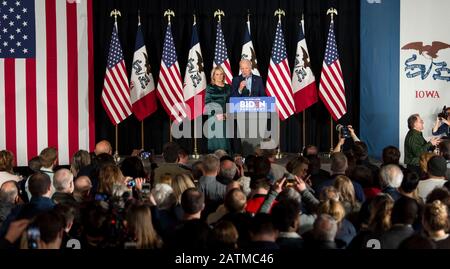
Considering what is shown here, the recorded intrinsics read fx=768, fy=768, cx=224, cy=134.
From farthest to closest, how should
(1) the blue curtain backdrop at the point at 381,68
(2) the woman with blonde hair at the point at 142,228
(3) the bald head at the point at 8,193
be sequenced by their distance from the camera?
(1) the blue curtain backdrop at the point at 381,68 → (3) the bald head at the point at 8,193 → (2) the woman with blonde hair at the point at 142,228

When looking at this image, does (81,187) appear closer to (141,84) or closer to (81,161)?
(81,161)

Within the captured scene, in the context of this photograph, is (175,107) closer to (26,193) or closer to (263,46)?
(263,46)

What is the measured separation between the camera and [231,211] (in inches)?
215

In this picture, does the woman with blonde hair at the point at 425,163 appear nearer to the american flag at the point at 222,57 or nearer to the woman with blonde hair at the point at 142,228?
the woman with blonde hair at the point at 142,228

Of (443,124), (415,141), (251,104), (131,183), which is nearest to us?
(131,183)

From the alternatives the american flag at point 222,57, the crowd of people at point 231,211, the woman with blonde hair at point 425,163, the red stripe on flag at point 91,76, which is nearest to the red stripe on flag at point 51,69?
the red stripe on flag at point 91,76

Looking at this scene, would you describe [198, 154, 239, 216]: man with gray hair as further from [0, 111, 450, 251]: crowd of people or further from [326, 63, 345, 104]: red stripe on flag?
[326, 63, 345, 104]: red stripe on flag

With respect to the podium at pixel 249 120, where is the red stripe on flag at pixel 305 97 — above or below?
above

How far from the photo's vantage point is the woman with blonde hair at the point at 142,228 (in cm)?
482

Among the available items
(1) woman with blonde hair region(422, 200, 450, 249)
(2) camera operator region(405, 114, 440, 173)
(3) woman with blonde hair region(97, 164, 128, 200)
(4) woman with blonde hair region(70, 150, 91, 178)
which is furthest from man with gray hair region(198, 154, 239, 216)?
(2) camera operator region(405, 114, 440, 173)

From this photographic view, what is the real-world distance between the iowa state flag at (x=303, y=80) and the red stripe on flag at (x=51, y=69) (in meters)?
3.94

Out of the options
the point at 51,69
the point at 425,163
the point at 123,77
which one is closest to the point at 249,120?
the point at 123,77

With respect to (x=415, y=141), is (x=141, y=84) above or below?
above

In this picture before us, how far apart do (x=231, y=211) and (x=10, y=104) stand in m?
7.97
